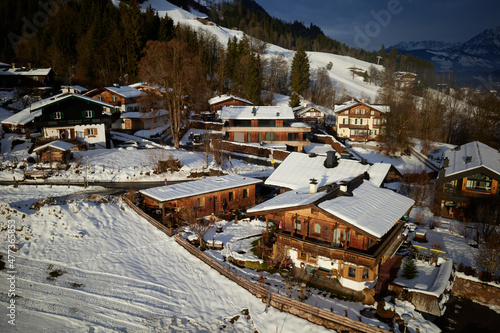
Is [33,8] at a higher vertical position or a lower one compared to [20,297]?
higher

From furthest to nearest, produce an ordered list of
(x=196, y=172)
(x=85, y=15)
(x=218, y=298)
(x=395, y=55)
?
(x=395, y=55) → (x=85, y=15) → (x=196, y=172) → (x=218, y=298)

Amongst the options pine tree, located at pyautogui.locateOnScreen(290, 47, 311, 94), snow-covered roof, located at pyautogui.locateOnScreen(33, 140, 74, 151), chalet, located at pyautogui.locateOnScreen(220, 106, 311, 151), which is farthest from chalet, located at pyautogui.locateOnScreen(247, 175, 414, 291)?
pine tree, located at pyautogui.locateOnScreen(290, 47, 311, 94)

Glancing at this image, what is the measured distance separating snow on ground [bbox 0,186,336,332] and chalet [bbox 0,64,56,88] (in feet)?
177

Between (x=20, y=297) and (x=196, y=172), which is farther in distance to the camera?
(x=196, y=172)

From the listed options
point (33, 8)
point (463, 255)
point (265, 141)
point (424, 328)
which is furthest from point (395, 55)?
point (424, 328)

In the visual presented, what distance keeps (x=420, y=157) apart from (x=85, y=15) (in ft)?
276

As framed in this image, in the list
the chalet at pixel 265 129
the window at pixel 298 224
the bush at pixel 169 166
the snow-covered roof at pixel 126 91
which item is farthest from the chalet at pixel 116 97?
the window at pixel 298 224

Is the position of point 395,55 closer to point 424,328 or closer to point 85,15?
point 85,15

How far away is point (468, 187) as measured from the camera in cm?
3441

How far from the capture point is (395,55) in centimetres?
16038

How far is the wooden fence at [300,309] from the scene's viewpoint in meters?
16.8

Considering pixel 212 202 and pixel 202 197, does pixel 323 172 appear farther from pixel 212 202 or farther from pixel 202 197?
pixel 202 197

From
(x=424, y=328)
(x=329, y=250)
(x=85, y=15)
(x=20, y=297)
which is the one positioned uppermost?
(x=85, y=15)

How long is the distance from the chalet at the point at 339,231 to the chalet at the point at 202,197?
26.5ft
